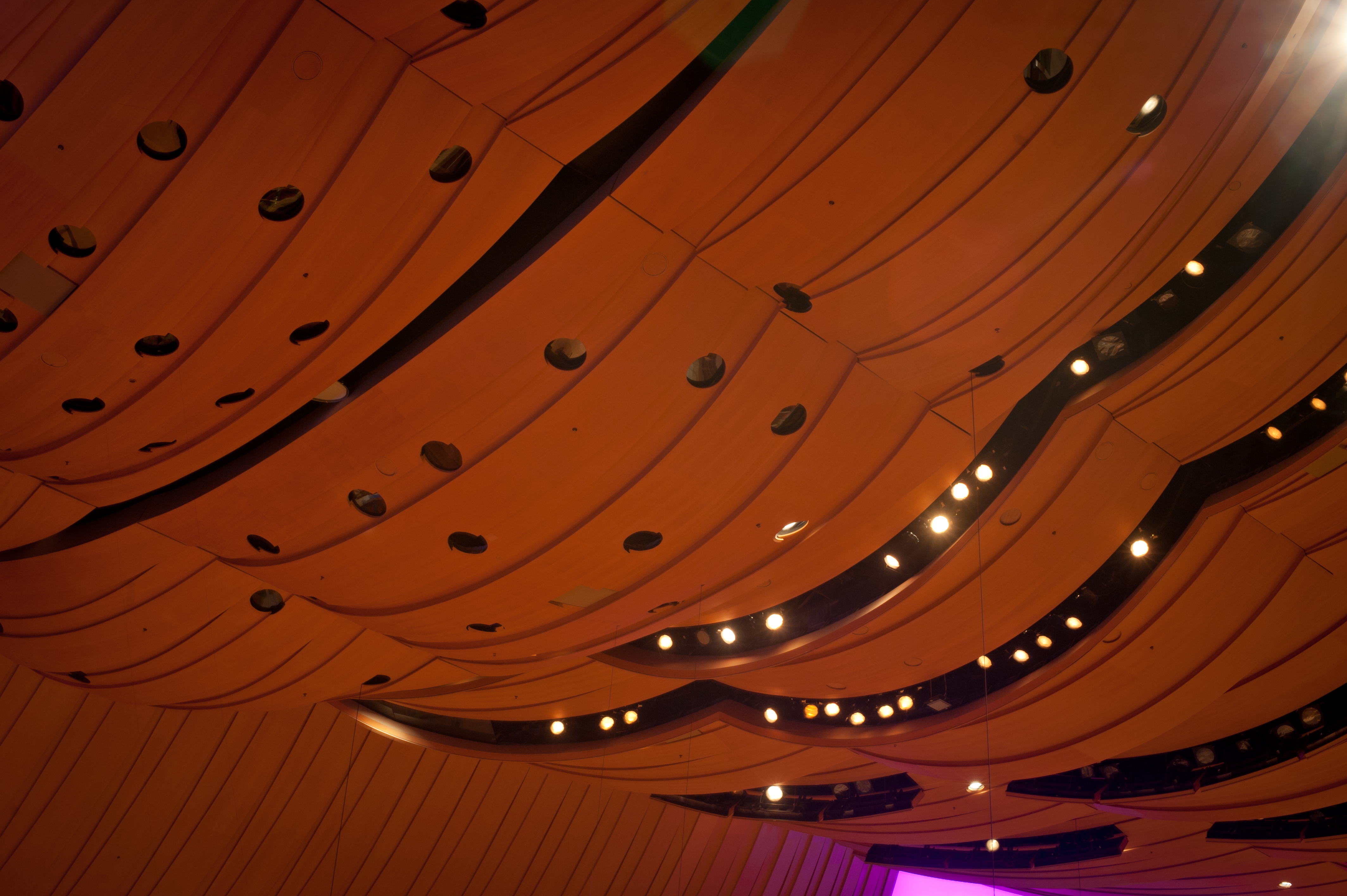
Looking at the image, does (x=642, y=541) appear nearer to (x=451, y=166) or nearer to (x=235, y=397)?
(x=235, y=397)

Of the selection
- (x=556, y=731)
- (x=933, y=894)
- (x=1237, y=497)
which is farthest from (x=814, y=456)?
(x=933, y=894)

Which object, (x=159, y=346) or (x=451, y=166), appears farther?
(x=159, y=346)

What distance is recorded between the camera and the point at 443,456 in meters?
8.41

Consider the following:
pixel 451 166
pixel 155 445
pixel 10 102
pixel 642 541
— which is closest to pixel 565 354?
pixel 451 166

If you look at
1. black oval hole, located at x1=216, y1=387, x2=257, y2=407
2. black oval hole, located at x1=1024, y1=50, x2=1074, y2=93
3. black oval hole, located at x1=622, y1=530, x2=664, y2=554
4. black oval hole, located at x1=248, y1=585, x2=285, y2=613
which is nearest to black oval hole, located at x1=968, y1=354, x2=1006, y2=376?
black oval hole, located at x1=1024, y1=50, x2=1074, y2=93

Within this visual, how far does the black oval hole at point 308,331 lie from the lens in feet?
24.2

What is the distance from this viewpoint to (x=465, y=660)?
36.7 ft

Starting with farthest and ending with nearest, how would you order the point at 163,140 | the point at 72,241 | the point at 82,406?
1. the point at 82,406
2. the point at 72,241
3. the point at 163,140

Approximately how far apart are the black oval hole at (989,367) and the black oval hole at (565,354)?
338cm

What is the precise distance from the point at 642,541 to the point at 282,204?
4.36 metres

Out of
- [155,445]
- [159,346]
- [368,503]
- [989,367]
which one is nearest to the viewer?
[159,346]

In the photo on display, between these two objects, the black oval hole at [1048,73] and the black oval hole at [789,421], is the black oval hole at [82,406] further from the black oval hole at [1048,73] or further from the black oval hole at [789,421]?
the black oval hole at [1048,73]

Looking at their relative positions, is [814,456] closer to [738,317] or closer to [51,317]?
[738,317]

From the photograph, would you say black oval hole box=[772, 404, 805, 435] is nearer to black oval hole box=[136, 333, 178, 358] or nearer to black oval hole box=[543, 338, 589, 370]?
black oval hole box=[543, 338, 589, 370]
